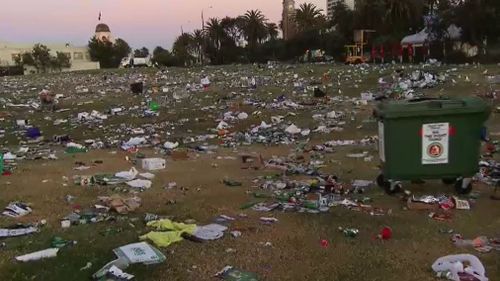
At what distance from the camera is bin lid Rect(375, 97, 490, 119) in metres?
5.16

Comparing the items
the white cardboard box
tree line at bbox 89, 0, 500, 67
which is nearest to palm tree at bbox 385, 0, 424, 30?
tree line at bbox 89, 0, 500, 67

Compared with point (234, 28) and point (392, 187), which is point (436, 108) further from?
point (234, 28)

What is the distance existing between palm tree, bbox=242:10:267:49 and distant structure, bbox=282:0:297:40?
98.7 inches

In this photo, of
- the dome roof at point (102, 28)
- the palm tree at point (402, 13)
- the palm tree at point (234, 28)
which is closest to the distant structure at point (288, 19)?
the palm tree at point (234, 28)

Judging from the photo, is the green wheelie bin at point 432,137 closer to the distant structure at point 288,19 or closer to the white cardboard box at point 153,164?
the white cardboard box at point 153,164

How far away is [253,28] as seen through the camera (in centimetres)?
5981

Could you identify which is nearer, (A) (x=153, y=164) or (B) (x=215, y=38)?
(A) (x=153, y=164)

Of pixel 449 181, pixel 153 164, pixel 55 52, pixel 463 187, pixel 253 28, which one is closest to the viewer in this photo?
pixel 463 187

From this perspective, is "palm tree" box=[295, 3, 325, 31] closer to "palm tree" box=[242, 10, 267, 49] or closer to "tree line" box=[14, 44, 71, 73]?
"palm tree" box=[242, 10, 267, 49]

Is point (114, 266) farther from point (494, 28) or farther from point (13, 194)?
point (494, 28)

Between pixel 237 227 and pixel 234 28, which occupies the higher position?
pixel 234 28

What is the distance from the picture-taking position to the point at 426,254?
402 cm

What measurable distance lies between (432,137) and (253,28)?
5579 centimetres

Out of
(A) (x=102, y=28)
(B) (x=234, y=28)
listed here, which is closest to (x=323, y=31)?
(B) (x=234, y=28)
